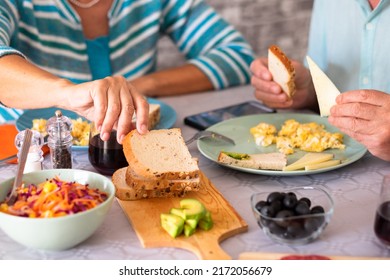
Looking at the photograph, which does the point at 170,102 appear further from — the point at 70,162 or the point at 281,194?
the point at 281,194

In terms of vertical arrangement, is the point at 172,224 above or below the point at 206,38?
below

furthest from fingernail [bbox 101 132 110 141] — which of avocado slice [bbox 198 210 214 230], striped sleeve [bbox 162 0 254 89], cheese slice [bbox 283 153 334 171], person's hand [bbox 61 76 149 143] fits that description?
striped sleeve [bbox 162 0 254 89]

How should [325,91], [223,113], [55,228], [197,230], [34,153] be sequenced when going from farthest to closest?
[223,113] < [325,91] < [34,153] < [197,230] < [55,228]

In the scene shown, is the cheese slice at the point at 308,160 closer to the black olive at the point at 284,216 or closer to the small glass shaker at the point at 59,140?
the black olive at the point at 284,216

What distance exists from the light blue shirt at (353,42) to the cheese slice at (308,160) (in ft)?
1.97

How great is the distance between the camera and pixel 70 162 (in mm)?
1523

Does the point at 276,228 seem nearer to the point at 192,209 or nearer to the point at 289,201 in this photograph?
the point at 289,201

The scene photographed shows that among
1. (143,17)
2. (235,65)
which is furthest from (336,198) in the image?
(143,17)

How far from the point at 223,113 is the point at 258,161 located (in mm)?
496

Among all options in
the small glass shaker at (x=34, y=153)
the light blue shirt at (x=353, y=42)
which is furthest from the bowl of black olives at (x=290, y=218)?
the light blue shirt at (x=353, y=42)

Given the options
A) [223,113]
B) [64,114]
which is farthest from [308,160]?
[64,114]

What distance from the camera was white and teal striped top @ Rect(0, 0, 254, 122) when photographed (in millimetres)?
2244

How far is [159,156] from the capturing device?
1462 millimetres
